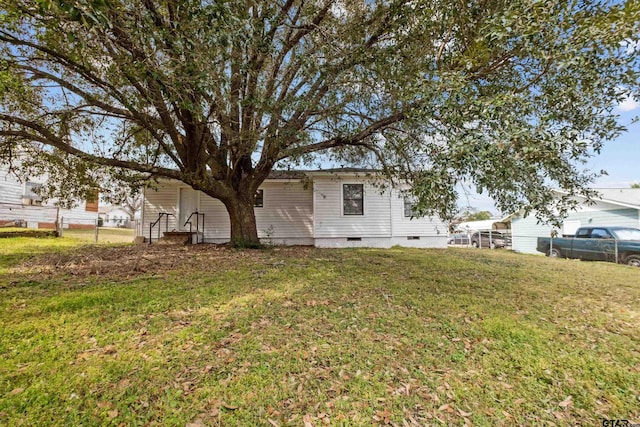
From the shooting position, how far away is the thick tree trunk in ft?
30.8

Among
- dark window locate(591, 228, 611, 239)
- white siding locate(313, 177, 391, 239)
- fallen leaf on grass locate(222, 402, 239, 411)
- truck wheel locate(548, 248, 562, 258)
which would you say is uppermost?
white siding locate(313, 177, 391, 239)

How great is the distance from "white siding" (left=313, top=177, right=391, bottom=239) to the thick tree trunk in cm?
352

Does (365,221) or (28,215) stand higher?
(28,215)

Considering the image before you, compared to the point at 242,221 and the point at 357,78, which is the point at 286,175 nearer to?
the point at 242,221

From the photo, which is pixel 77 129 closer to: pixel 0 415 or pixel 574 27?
pixel 0 415

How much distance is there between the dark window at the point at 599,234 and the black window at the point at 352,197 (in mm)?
10006

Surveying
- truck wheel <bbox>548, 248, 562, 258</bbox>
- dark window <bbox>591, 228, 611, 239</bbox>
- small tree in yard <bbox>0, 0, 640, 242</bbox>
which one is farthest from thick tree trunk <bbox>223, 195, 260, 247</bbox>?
dark window <bbox>591, 228, 611, 239</bbox>

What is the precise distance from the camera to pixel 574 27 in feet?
13.4

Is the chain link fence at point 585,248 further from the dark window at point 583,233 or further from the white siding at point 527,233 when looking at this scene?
the dark window at point 583,233

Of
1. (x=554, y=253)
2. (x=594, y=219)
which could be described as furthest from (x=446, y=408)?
(x=594, y=219)

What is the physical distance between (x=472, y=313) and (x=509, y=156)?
2240 mm

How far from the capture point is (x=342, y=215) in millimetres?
12727

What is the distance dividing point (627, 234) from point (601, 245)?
1.43m

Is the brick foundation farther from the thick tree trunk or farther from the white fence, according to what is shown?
the thick tree trunk
